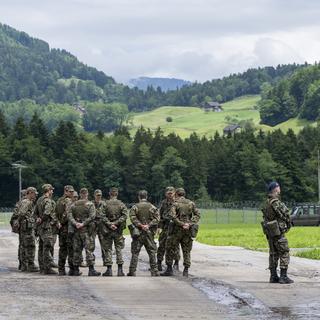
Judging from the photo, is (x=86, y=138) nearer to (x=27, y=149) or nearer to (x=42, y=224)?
(x=27, y=149)

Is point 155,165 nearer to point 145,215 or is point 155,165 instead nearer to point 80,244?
A: point 80,244

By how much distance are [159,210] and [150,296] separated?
22.1ft

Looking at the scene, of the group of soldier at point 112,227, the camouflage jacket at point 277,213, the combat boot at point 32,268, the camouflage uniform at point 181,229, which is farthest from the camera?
the combat boot at point 32,268

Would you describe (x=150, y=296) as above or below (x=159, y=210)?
below

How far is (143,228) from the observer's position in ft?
76.8

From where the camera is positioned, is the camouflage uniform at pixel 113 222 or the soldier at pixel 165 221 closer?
the camouflage uniform at pixel 113 222

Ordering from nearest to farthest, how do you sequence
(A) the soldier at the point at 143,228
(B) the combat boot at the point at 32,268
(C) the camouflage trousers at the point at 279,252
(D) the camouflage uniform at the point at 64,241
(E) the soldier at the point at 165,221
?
(C) the camouflage trousers at the point at 279,252 < (A) the soldier at the point at 143,228 < (D) the camouflage uniform at the point at 64,241 < (E) the soldier at the point at 165,221 < (B) the combat boot at the point at 32,268

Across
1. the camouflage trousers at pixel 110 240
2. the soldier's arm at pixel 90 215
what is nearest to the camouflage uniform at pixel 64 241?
the soldier's arm at pixel 90 215

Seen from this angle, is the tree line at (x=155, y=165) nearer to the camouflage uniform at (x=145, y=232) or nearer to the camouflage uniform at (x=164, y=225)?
the camouflage uniform at (x=164, y=225)

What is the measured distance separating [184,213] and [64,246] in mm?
3246

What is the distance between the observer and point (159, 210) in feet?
81.3

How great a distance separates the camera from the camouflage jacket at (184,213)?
929 inches

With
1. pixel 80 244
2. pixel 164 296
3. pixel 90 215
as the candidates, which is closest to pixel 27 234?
pixel 80 244

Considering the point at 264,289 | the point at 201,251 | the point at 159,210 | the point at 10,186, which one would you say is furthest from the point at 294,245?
the point at 10,186
